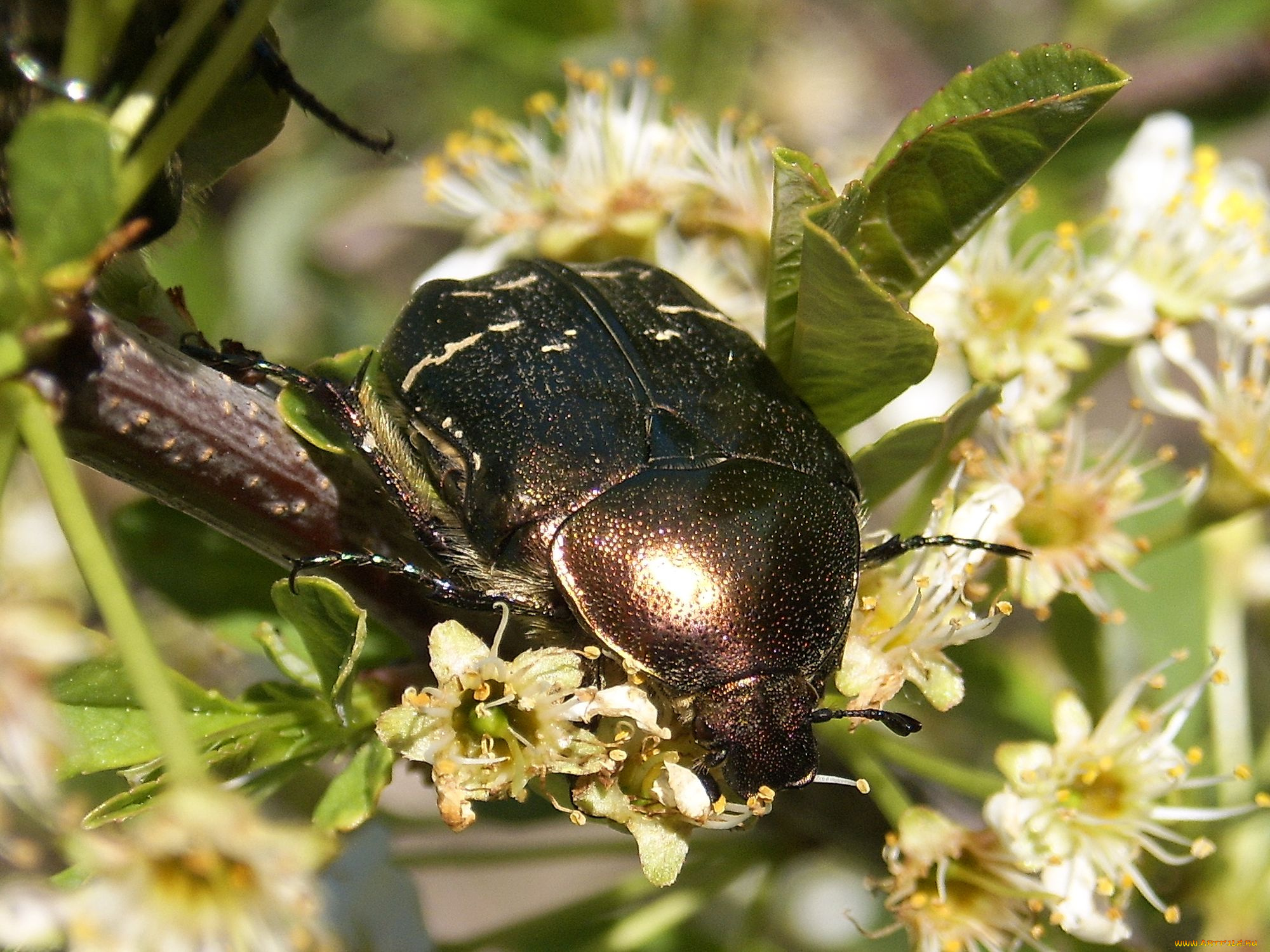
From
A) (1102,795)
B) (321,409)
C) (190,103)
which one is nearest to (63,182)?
(190,103)

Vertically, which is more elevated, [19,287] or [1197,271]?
[19,287]

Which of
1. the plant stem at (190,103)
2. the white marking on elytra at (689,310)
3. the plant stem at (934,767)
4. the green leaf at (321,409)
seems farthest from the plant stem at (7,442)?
the plant stem at (934,767)

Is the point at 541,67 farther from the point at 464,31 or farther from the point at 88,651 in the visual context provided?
the point at 88,651

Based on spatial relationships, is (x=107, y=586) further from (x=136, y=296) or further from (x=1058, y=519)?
(x=1058, y=519)

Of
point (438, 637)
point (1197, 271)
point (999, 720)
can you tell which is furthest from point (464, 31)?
point (438, 637)

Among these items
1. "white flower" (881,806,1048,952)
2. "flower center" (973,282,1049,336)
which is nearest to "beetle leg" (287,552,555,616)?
"white flower" (881,806,1048,952)

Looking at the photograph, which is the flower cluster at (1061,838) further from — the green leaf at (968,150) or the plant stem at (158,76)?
the plant stem at (158,76)
